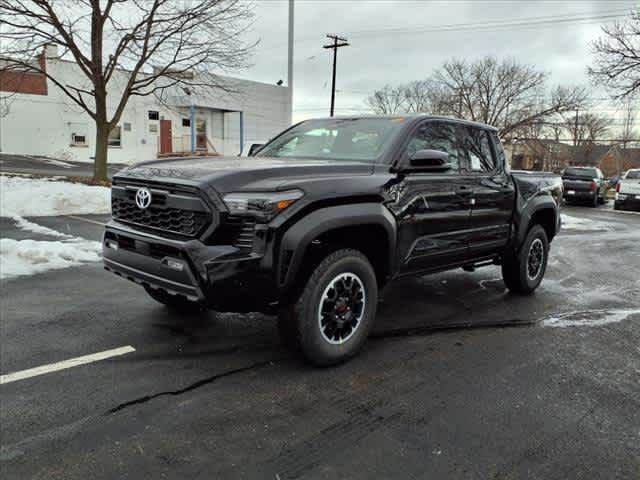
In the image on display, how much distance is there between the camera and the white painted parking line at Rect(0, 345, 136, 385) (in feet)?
11.4

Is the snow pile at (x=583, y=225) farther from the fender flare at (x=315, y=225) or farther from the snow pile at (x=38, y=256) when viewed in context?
the snow pile at (x=38, y=256)

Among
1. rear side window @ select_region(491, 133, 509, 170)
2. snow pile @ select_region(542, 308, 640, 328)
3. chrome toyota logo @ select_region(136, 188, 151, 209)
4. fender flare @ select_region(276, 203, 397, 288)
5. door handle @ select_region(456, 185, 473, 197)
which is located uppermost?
rear side window @ select_region(491, 133, 509, 170)

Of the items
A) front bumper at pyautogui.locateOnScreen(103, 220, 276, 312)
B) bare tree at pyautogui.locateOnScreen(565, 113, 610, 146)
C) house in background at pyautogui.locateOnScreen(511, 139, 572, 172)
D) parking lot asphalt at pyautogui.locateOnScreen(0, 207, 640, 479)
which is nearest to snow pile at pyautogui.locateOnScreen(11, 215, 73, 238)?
parking lot asphalt at pyautogui.locateOnScreen(0, 207, 640, 479)

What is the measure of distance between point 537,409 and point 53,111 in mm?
33378

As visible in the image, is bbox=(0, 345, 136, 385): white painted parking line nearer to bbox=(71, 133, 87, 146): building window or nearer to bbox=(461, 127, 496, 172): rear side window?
bbox=(461, 127, 496, 172): rear side window

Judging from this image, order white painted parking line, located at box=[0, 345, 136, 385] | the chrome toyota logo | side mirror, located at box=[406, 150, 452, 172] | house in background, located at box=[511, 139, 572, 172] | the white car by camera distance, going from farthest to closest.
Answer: house in background, located at box=[511, 139, 572, 172] < the white car < side mirror, located at box=[406, 150, 452, 172] < the chrome toyota logo < white painted parking line, located at box=[0, 345, 136, 385]

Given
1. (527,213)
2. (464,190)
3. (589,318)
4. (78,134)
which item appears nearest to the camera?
(464,190)

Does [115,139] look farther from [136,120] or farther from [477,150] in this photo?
[477,150]

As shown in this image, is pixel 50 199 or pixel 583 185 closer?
pixel 50 199

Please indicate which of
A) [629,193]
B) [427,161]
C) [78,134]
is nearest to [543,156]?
[629,193]

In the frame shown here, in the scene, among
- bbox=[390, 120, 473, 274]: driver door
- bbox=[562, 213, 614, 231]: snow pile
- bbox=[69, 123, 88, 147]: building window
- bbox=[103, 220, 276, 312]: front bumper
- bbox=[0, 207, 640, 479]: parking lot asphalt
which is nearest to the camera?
bbox=[0, 207, 640, 479]: parking lot asphalt

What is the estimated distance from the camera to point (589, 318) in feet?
17.3

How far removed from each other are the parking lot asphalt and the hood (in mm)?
1355

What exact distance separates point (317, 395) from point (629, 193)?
70.6 ft
